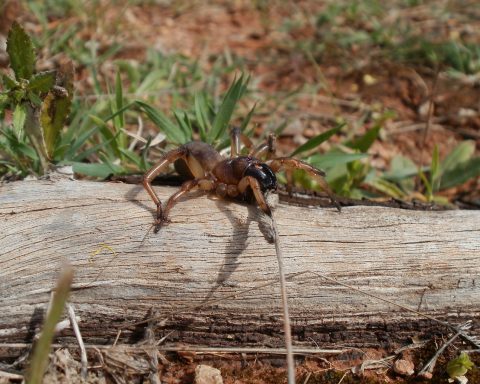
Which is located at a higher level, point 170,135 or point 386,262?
point 170,135

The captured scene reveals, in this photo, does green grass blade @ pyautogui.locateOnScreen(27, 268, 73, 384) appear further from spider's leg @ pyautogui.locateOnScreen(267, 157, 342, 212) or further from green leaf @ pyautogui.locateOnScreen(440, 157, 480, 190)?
green leaf @ pyautogui.locateOnScreen(440, 157, 480, 190)

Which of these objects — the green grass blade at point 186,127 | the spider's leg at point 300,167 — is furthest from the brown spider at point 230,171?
the green grass blade at point 186,127

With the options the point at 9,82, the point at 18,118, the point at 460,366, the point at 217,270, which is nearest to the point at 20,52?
the point at 9,82

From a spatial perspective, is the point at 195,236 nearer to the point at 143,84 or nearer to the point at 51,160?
the point at 51,160

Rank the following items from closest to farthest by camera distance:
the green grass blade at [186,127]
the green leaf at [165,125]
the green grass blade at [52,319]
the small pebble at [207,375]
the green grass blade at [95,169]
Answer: the green grass blade at [52,319] → the small pebble at [207,375] → the green grass blade at [95,169] → the green leaf at [165,125] → the green grass blade at [186,127]

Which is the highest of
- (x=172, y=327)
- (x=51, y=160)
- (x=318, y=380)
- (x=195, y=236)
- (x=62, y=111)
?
(x=62, y=111)

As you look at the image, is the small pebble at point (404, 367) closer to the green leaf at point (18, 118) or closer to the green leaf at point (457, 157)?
the green leaf at point (457, 157)

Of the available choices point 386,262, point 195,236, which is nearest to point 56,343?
point 195,236

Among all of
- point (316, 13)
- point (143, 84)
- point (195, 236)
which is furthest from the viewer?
point (316, 13)

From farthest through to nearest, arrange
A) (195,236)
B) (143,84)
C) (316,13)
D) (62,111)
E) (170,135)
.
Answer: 1. (316,13)
2. (143,84)
3. (170,135)
4. (62,111)
5. (195,236)
